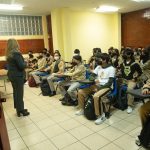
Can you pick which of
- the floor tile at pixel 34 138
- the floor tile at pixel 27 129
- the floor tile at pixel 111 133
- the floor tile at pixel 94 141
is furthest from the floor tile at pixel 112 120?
the floor tile at pixel 27 129

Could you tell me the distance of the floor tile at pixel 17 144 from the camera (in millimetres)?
2387

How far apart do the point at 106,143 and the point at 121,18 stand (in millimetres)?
7279

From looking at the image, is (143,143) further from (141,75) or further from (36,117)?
(36,117)

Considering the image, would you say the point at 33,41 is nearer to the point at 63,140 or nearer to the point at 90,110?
the point at 90,110

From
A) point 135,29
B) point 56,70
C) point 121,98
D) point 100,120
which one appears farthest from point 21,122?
point 135,29

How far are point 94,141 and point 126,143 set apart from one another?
0.43 meters

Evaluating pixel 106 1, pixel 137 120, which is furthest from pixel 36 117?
pixel 106 1

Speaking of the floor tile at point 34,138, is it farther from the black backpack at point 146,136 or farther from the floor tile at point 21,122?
the black backpack at point 146,136

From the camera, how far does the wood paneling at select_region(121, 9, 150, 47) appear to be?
752 centimetres

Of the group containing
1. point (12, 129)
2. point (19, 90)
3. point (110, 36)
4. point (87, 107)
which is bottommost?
point (12, 129)

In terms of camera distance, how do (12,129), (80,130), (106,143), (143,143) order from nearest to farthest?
(143,143), (106,143), (80,130), (12,129)

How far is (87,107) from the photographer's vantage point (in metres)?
3.08

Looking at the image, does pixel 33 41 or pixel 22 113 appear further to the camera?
pixel 33 41

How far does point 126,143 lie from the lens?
7.59ft
